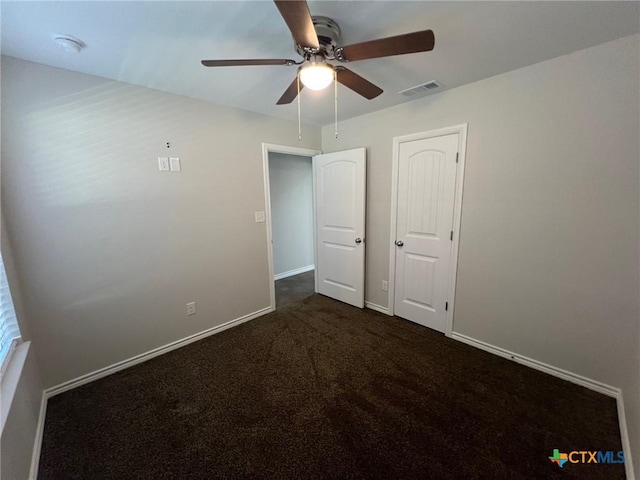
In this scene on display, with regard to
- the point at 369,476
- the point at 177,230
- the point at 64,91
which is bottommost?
the point at 369,476

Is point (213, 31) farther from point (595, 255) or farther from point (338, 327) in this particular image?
point (595, 255)

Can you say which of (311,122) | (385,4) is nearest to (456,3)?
(385,4)

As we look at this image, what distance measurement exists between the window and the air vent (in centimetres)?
309

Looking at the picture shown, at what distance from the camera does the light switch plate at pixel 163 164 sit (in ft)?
7.07

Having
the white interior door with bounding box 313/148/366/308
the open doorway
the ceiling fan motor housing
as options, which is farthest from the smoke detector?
the open doorway

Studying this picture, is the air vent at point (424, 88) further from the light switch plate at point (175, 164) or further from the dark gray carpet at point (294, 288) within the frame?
the dark gray carpet at point (294, 288)

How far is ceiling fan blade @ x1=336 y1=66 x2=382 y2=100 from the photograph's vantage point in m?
1.45

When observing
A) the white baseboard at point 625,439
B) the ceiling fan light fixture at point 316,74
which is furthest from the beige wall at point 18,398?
the white baseboard at point 625,439

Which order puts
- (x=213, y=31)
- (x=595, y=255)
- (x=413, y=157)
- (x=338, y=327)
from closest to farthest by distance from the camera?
(x=213, y=31) < (x=595, y=255) < (x=413, y=157) < (x=338, y=327)

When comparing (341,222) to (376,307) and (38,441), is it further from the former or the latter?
(38,441)

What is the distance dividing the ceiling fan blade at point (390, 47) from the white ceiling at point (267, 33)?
19cm

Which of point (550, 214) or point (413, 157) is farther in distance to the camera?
A: point (413, 157)

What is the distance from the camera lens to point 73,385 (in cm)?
192

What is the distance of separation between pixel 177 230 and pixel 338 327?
1.87 meters
